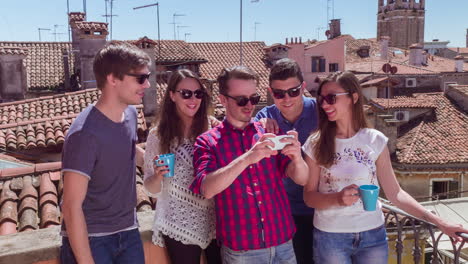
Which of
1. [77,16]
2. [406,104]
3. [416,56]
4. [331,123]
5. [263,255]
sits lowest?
[406,104]

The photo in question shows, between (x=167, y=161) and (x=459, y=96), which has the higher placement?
(x=167, y=161)

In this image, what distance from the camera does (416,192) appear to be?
54.5ft

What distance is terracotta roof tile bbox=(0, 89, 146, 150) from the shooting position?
8086mm

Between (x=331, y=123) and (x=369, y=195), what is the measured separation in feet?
1.98

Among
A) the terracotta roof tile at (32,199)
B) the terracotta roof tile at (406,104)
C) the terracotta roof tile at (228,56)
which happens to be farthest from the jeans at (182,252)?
the terracotta roof tile at (228,56)

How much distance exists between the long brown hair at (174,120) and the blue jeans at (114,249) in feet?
1.74

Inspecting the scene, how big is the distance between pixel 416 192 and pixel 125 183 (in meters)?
16.1

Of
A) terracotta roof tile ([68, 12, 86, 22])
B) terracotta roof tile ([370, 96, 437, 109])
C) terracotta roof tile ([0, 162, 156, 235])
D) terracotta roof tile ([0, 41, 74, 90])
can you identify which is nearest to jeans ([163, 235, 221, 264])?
terracotta roof tile ([0, 162, 156, 235])

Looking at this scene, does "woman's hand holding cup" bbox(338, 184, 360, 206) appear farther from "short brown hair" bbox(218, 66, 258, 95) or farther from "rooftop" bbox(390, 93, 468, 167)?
"rooftop" bbox(390, 93, 468, 167)

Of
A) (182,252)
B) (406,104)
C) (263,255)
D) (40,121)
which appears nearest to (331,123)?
(263,255)

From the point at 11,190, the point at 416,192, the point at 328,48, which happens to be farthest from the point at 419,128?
the point at 11,190

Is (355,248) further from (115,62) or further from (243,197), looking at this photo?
(115,62)

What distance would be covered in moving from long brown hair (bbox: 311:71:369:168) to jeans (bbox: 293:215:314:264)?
0.47 m

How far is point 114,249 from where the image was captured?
2.35 metres
